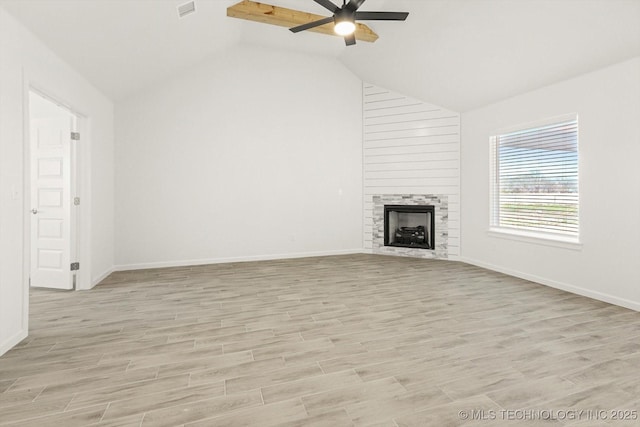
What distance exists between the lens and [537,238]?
185 inches

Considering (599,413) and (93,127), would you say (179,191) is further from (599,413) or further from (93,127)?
(599,413)

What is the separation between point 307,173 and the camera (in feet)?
21.7

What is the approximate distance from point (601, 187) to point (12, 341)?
595cm

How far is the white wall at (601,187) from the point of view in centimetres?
358

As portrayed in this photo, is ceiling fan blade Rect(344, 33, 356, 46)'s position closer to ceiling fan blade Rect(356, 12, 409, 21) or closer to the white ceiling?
ceiling fan blade Rect(356, 12, 409, 21)

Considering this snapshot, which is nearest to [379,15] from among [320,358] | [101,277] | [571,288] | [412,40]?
[412,40]

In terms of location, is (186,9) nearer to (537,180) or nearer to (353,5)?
(353,5)

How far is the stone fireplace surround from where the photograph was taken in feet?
20.7

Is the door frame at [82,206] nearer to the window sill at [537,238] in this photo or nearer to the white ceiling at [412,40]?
the white ceiling at [412,40]

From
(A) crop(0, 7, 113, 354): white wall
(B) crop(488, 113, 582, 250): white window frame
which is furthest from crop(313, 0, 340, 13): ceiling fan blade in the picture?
(B) crop(488, 113, 582, 250): white window frame

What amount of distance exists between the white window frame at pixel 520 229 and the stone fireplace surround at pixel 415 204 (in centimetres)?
89

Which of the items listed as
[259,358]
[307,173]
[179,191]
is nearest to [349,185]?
[307,173]

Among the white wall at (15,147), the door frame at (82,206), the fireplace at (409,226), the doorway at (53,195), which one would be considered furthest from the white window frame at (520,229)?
the doorway at (53,195)

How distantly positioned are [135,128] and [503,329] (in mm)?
5827
